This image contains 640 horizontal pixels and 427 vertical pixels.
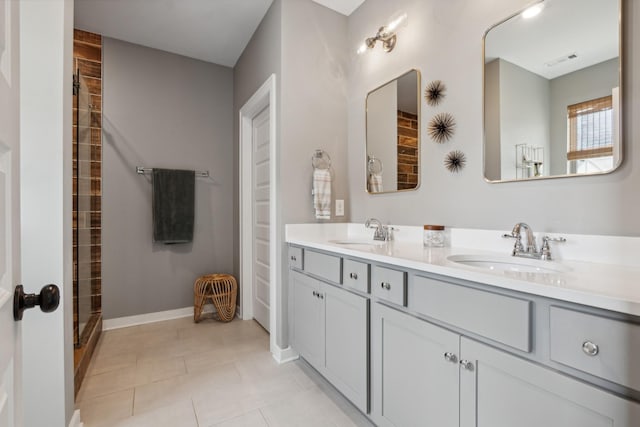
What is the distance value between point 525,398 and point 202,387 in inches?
68.6

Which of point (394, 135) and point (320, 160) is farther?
point (320, 160)

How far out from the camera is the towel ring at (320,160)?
2316mm

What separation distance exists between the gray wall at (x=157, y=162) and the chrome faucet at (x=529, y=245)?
275cm

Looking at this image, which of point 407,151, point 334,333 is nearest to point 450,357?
point 334,333

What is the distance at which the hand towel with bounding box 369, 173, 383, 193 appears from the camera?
218 centimetres

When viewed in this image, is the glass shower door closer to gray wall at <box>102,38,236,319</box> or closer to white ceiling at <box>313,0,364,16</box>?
gray wall at <box>102,38,236,319</box>

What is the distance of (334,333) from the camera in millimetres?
1654

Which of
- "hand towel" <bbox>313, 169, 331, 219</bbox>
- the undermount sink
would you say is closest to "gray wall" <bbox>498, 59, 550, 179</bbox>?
the undermount sink

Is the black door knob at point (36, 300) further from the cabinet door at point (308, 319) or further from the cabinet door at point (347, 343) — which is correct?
the cabinet door at point (308, 319)

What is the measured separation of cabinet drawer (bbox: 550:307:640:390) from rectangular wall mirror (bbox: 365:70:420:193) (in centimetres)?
123

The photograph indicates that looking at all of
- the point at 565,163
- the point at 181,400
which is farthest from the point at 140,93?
the point at 565,163

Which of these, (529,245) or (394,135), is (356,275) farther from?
(394,135)

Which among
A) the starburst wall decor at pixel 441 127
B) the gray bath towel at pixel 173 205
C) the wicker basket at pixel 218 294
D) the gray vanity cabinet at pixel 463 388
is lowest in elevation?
the wicker basket at pixel 218 294

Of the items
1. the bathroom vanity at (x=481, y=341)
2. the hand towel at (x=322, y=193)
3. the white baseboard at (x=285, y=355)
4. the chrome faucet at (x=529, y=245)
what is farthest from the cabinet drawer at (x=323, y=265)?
the chrome faucet at (x=529, y=245)
